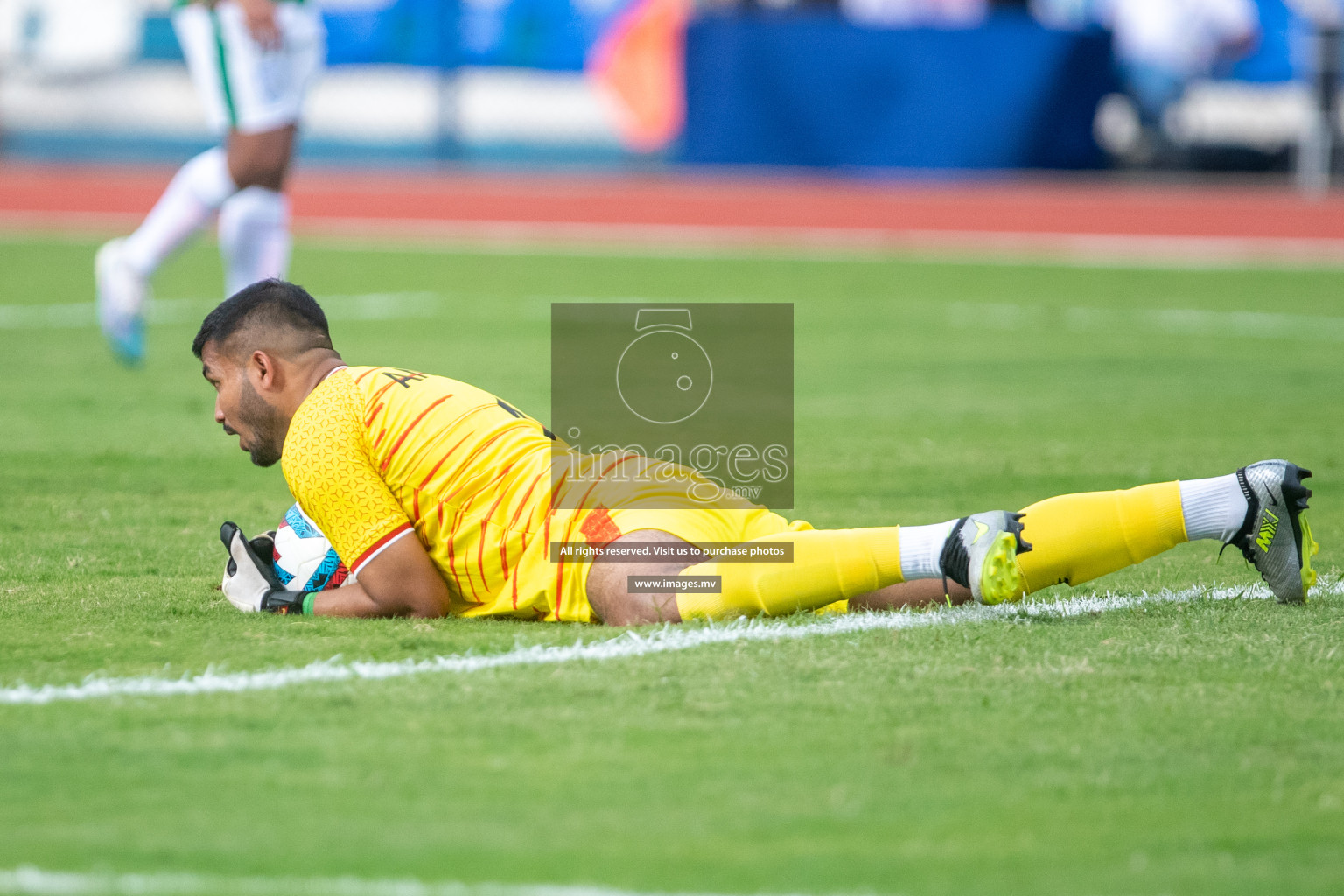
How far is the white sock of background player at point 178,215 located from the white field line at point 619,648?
15.1ft

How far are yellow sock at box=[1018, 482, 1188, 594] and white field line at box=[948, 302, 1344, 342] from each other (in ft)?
20.6

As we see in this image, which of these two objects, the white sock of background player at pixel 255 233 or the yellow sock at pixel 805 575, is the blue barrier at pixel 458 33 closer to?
the white sock of background player at pixel 255 233

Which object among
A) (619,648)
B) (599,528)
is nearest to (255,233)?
(599,528)

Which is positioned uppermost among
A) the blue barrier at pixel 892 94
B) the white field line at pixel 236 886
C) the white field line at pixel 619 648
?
the blue barrier at pixel 892 94

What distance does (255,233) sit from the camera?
25.6 ft

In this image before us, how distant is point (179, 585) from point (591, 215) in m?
13.1

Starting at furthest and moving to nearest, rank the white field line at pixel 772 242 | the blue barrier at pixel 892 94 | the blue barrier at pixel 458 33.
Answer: the blue barrier at pixel 458 33, the blue barrier at pixel 892 94, the white field line at pixel 772 242

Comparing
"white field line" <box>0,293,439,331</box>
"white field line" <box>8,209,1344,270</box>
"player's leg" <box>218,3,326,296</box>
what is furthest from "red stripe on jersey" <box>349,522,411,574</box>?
"white field line" <box>8,209,1344,270</box>

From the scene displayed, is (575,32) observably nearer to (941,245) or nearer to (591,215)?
(591,215)

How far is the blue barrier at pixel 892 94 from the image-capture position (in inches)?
710

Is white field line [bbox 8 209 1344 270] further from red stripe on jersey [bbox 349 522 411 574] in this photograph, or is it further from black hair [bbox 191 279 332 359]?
red stripe on jersey [bbox 349 522 411 574]

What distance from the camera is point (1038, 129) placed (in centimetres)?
1889

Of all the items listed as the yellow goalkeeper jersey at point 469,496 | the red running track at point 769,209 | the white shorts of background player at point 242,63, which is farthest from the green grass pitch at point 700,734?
the red running track at point 769,209

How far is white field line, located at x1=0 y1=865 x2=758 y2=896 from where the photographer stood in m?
2.44
